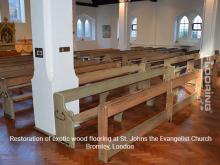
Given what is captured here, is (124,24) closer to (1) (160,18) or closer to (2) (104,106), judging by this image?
(1) (160,18)

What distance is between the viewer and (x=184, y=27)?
13.8 metres

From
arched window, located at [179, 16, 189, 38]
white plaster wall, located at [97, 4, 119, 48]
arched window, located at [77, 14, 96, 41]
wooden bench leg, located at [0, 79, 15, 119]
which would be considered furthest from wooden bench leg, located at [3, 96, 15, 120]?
arched window, located at [77, 14, 96, 41]

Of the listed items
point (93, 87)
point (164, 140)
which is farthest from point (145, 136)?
point (93, 87)

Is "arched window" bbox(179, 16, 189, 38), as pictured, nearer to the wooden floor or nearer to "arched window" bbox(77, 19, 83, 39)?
"arched window" bbox(77, 19, 83, 39)

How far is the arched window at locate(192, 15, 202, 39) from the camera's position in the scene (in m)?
13.1

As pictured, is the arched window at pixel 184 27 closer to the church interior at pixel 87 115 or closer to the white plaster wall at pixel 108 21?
the white plaster wall at pixel 108 21

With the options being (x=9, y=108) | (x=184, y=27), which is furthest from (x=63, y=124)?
(x=184, y=27)

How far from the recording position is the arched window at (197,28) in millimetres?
13078

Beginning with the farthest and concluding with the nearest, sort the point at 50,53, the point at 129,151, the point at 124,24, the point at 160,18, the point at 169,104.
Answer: the point at 160,18 < the point at 124,24 < the point at 169,104 < the point at 50,53 < the point at 129,151

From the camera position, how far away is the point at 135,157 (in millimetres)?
2979

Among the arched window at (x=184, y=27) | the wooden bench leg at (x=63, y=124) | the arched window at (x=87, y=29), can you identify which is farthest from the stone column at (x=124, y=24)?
the arched window at (x=87, y=29)

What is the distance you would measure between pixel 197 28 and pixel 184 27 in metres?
0.83

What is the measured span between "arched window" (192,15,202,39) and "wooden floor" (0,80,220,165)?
9.89 meters

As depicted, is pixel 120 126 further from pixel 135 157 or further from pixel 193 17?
pixel 193 17
